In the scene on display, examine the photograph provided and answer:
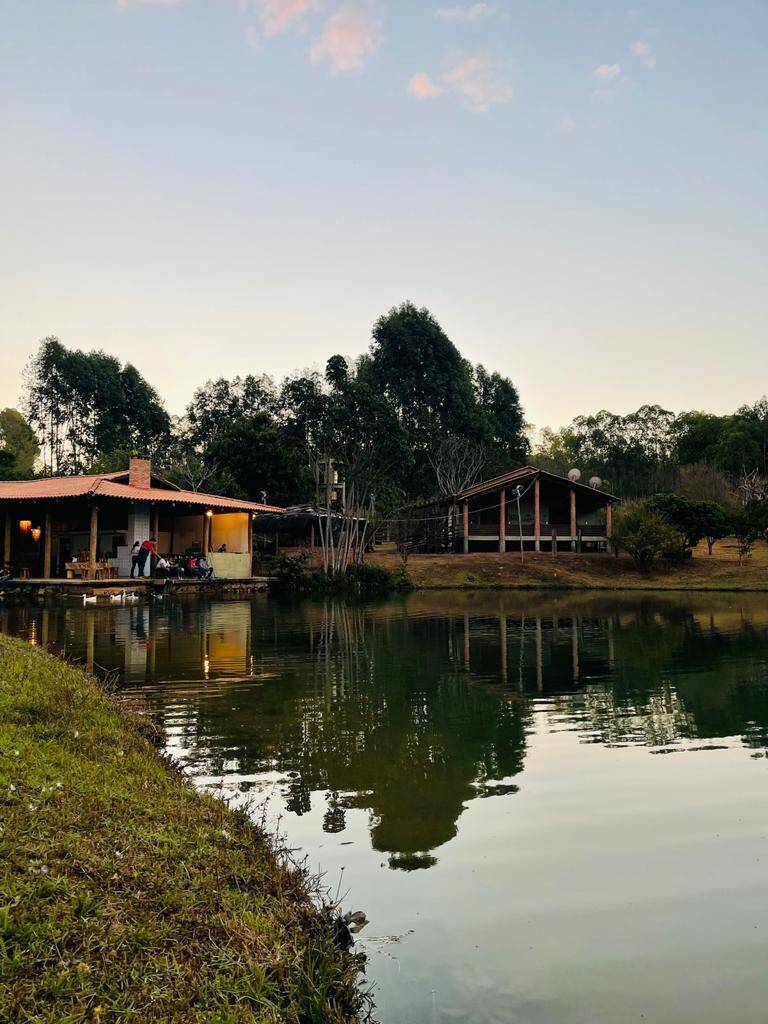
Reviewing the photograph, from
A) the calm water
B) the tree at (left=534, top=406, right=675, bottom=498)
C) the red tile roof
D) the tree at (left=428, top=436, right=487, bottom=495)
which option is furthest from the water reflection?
the tree at (left=534, top=406, right=675, bottom=498)

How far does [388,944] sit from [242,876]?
81cm

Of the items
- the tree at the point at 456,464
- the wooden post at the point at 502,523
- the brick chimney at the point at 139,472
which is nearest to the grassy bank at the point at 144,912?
the brick chimney at the point at 139,472

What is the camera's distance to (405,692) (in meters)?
10.9

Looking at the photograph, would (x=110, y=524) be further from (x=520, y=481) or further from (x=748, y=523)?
(x=748, y=523)

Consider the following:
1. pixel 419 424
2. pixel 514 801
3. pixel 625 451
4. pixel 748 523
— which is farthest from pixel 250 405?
pixel 514 801

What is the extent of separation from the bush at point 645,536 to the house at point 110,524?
16384 millimetres

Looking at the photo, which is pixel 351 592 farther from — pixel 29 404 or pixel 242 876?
pixel 29 404

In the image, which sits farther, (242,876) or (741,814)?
(741,814)

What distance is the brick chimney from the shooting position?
3162 centimetres

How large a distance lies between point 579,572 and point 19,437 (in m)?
50.5

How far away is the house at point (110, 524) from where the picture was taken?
2814cm

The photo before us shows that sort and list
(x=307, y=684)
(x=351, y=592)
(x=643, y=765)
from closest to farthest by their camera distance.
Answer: (x=643, y=765), (x=307, y=684), (x=351, y=592)

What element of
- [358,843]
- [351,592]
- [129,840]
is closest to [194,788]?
[358,843]

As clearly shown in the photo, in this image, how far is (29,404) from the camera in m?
67.8
